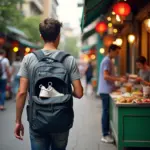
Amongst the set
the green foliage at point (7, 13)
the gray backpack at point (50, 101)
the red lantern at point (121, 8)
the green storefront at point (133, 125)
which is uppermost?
the green foliage at point (7, 13)

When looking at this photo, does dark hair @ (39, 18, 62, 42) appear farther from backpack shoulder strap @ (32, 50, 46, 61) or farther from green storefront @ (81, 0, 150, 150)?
green storefront @ (81, 0, 150, 150)

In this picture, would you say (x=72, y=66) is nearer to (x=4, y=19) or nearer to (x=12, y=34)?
(x=4, y=19)

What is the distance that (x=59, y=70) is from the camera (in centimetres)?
322

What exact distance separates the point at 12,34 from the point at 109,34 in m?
9.25

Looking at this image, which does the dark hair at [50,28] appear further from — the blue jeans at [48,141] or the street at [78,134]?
the street at [78,134]

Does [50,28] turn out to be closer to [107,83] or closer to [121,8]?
[107,83]

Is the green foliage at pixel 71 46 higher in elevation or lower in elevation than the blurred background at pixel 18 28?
higher

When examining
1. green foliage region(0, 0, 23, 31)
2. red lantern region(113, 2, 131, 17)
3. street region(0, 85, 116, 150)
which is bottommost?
street region(0, 85, 116, 150)

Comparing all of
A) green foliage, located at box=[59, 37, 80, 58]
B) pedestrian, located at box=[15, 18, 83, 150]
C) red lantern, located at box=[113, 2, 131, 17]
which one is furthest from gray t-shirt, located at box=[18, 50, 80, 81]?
green foliage, located at box=[59, 37, 80, 58]

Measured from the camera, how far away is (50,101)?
3.18m

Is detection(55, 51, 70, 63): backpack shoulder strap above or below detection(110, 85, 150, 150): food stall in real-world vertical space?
above

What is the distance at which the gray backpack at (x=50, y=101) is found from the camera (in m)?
3.17

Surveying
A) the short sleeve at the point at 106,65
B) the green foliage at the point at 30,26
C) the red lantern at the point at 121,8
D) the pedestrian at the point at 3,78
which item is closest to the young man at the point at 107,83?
the short sleeve at the point at 106,65

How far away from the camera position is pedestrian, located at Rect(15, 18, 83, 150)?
319 cm
